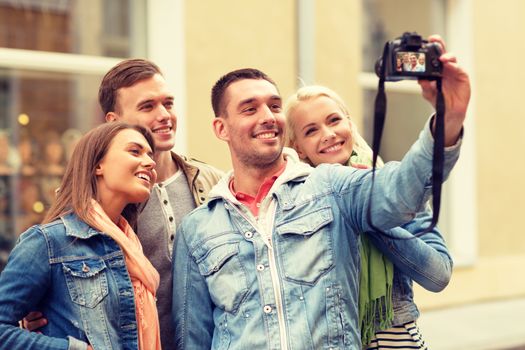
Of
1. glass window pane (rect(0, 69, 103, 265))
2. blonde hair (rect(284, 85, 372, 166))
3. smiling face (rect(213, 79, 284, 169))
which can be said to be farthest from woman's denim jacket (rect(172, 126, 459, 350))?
glass window pane (rect(0, 69, 103, 265))

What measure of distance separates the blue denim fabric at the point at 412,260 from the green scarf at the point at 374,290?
3 cm

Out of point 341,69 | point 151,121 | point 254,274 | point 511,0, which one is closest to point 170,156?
point 151,121

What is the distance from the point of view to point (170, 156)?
3.85 metres

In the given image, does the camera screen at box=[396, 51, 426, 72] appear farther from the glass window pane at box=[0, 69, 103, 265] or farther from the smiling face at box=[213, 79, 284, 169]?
the glass window pane at box=[0, 69, 103, 265]

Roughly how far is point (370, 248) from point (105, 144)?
1035mm

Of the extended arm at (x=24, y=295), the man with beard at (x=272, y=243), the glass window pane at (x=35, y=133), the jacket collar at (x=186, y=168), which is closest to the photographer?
the extended arm at (x=24, y=295)

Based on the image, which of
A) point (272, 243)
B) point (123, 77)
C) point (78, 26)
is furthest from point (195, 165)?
point (78, 26)

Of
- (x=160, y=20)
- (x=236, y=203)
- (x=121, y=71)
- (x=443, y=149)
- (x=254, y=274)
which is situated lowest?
(x=254, y=274)

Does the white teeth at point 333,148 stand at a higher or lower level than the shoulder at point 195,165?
higher

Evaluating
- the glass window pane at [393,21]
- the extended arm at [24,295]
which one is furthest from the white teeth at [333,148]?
the glass window pane at [393,21]

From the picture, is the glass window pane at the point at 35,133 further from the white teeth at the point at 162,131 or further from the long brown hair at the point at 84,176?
the long brown hair at the point at 84,176

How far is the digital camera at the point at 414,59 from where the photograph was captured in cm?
248

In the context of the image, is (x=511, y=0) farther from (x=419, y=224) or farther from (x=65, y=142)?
(x=419, y=224)

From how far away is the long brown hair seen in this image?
10.1 feet
